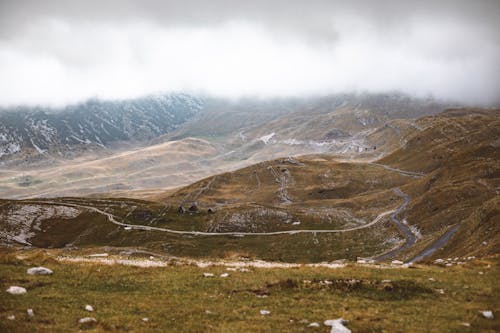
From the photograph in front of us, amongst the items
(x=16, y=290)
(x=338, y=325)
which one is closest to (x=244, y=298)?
(x=338, y=325)

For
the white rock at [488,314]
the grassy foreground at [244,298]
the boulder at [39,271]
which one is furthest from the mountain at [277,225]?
the boulder at [39,271]

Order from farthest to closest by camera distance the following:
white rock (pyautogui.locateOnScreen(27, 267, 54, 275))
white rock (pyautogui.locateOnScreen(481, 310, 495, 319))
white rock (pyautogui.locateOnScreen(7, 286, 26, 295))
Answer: white rock (pyautogui.locateOnScreen(27, 267, 54, 275)) → white rock (pyautogui.locateOnScreen(7, 286, 26, 295)) → white rock (pyautogui.locateOnScreen(481, 310, 495, 319))

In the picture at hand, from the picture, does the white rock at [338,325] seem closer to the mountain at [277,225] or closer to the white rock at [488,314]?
the white rock at [488,314]

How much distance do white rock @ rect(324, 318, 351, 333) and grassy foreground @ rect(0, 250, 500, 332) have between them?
1.34 ft

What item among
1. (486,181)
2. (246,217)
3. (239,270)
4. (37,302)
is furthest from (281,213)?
(37,302)

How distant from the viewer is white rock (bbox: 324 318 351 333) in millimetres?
20528

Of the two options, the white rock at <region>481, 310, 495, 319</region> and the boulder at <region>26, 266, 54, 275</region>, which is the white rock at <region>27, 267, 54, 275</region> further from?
the white rock at <region>481, 310, 495, 319</region>

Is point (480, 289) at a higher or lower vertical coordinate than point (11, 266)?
lower

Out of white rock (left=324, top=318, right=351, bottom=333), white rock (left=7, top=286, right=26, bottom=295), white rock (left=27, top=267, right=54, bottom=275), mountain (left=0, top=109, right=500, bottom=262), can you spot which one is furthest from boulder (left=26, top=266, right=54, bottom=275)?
mountain (left=0, top=109, right=500, bottom=262)

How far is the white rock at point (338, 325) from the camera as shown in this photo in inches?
808

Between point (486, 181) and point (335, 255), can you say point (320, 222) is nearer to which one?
point (335, 255)

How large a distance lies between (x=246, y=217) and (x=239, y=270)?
147067 mm

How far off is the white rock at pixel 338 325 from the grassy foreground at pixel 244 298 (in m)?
0.41

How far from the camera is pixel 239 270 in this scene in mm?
35812
